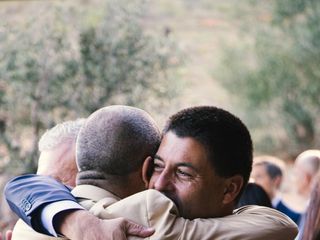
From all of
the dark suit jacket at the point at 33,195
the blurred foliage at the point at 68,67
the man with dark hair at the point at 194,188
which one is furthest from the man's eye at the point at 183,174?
the blurred foliage at the point at 68,67

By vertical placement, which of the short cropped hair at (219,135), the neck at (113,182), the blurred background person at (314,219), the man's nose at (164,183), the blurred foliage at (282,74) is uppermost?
the short cropped hair at (219,135)

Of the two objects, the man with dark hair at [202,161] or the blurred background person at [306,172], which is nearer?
the man with dark hair at [202,161]

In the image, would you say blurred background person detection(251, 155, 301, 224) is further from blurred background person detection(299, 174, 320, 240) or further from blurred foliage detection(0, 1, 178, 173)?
blurred background person detection(299, 174, 320, 240)

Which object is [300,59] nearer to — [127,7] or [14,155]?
[127,7]

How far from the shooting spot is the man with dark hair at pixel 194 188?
1.87 metres

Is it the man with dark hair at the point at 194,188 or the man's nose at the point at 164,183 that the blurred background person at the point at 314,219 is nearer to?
the man with dark hair at the point at 194,188

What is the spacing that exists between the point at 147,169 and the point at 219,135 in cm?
23

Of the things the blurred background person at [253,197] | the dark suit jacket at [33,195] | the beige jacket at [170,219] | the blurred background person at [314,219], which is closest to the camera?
the beige jacket at [170,219]

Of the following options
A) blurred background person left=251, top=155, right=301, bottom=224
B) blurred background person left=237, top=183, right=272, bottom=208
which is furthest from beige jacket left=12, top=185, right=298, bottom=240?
blurred background person left=251, top=155, right=301, bottom=224

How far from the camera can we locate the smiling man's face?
6.36 ft

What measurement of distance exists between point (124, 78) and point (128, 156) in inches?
226

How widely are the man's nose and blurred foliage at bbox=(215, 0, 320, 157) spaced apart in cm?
1142

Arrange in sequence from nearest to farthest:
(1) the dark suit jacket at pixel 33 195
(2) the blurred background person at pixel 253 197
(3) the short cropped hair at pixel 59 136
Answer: (1) the dark suit jacket at pixel 33 195
(3) the short cropped hair at pixel 59 136
(2) the blurred background person at pixel 253 197

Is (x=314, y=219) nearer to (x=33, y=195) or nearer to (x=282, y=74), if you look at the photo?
(x=33, y=195)
